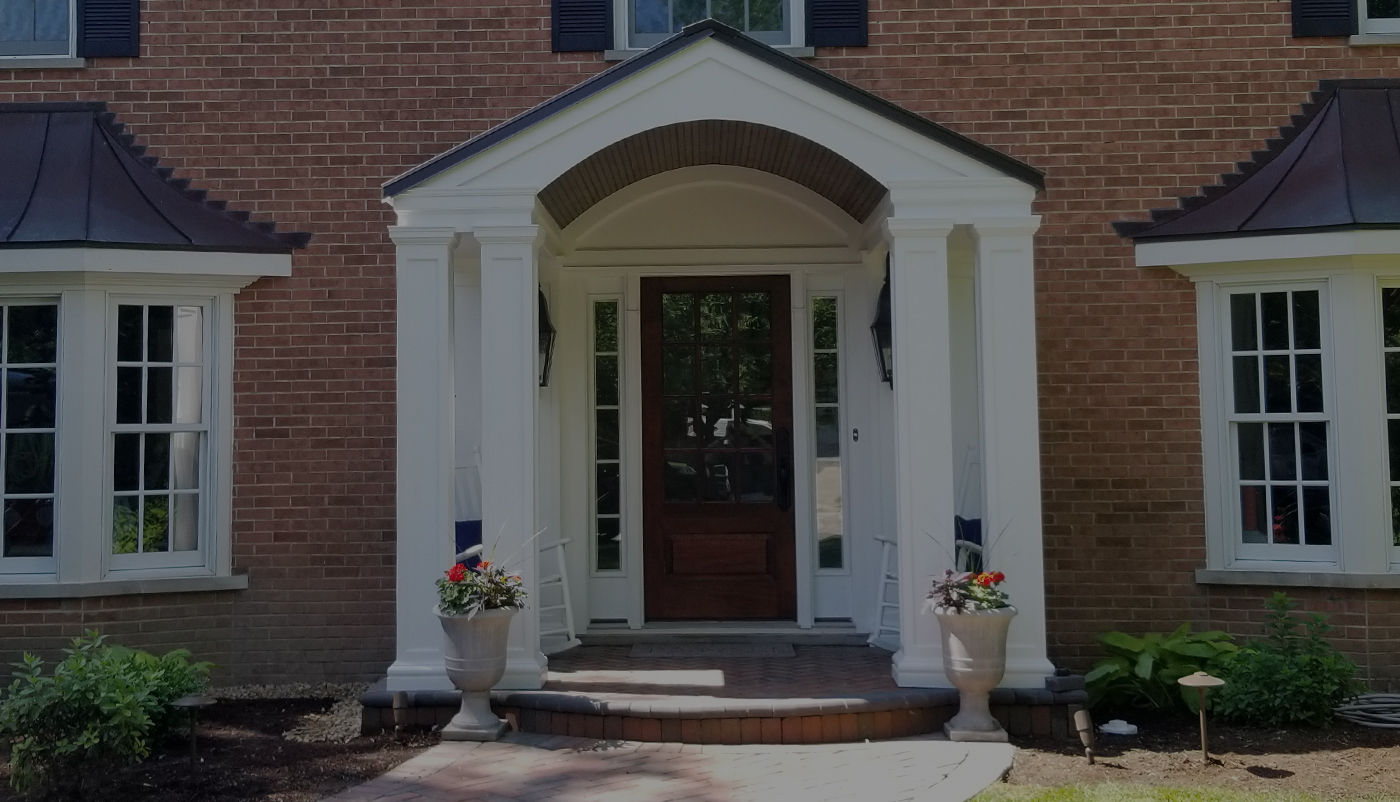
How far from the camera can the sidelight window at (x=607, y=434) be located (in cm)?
774

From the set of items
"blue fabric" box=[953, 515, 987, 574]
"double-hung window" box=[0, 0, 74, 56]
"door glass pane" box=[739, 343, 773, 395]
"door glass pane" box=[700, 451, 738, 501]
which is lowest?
"blue fabric" box=[953, 515, 987, 574]

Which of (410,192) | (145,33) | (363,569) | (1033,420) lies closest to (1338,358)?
(1033,420)

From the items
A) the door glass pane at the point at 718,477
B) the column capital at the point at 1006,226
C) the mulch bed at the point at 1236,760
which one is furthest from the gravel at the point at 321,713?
the column capital at the point at 1006,226

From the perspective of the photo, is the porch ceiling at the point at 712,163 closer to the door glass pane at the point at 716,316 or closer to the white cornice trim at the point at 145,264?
the door glass pane at the point at 716,316

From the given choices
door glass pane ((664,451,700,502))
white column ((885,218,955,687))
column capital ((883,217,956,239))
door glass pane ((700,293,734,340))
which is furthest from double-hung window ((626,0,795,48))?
door glass pane ((664,451,700,502))

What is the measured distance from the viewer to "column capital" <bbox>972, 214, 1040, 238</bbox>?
5992 millimetres

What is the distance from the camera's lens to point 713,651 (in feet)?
22.9

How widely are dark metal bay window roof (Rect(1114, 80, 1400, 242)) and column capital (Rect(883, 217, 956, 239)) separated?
1.87 meters

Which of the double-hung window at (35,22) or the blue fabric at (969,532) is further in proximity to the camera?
the double-hung window at (35,22)

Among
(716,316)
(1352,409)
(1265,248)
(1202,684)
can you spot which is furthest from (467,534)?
(1352,409)

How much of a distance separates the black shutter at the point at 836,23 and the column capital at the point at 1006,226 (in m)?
1.97

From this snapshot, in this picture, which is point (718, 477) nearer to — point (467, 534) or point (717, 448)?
point (717, 448)

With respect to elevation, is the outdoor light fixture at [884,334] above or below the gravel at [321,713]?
above

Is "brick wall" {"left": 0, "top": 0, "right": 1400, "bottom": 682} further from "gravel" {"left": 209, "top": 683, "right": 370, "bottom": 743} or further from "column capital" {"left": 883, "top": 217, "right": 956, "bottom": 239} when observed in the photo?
"column capital" {"left": 883, "top": 217, "right": 956, "bottom": 239}
